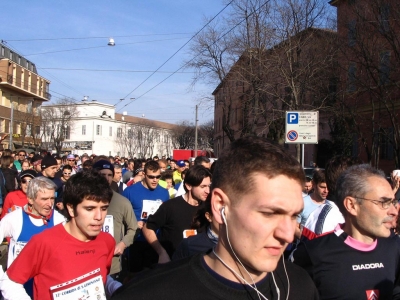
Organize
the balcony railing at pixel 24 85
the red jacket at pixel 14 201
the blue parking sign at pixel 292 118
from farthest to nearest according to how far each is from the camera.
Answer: the balcony railing at pixel 24 85 < the blue parking sign at pixel 292 118 < the red jacket at pixel 14 201

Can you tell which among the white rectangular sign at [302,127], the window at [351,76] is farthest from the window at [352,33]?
the white rectangular sign at [302,127]

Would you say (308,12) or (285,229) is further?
(308,12)

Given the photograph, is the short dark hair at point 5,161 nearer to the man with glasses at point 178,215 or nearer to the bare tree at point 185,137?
the man with glasses at point 178,215

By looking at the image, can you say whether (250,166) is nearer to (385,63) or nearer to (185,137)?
(385,63)

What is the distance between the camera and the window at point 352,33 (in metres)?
23.1

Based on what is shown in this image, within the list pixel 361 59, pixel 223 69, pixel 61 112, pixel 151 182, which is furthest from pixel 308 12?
pixel 61 112

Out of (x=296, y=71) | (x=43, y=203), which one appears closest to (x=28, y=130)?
(x=296, y=71)

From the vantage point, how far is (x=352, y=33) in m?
23.3

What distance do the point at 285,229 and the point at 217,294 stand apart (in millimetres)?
334

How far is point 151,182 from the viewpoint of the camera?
7.53 m

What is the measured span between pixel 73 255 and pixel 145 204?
357 cm

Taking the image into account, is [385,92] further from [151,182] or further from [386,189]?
[386,189]

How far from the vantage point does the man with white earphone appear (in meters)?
1.72

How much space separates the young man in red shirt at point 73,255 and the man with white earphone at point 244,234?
2.01 meters
